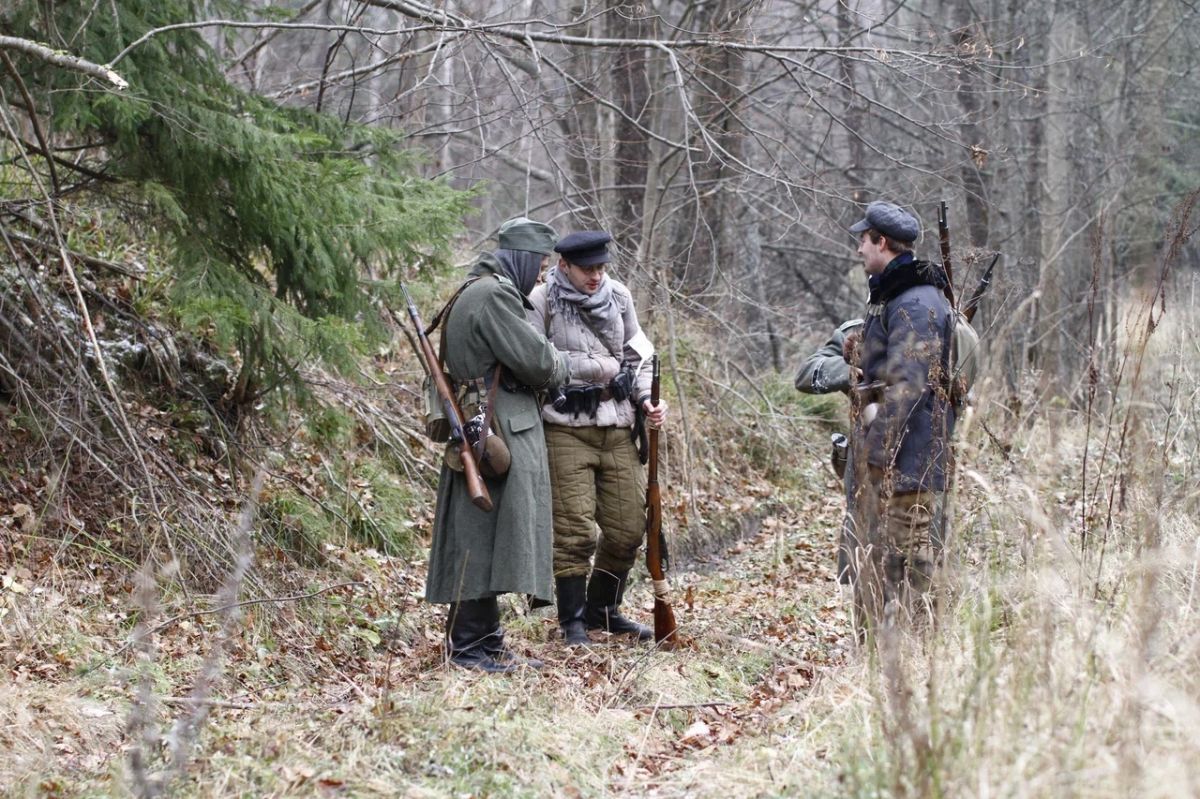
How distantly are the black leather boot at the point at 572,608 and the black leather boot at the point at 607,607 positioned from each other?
0.44 ft

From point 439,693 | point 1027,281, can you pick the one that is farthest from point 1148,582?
point 1027,281

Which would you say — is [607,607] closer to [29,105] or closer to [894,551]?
[894,551]

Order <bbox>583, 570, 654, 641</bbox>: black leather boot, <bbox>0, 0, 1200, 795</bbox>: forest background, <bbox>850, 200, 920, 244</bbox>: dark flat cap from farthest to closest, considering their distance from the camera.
A: 1. <bbox>583, 570, 654, 641</bbox>: black leather boot
2. <bbox>850, 200, 920, 244</bbox>: dark flat cap
3. <bbox>0, 0, 1200, 795</bbox>: forest background

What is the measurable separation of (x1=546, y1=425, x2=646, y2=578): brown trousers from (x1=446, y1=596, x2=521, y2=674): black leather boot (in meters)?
0.53

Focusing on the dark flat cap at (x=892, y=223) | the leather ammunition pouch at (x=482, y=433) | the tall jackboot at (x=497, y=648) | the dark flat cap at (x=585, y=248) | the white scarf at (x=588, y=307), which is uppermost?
the dark flat cap at (x=892, y=223)

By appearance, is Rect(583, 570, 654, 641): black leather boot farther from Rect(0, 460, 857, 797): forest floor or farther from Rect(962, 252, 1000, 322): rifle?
Rect(962, 252, 1000, 322): rifle

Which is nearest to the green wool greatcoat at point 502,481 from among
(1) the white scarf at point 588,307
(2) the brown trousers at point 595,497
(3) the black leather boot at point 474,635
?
(3) the black leather boot at point 474,635

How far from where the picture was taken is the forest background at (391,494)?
3.96 meters

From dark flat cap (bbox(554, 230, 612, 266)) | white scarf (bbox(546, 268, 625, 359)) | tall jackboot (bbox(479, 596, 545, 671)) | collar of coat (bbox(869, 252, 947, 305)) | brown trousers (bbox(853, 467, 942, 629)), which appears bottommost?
tall jackboot (bbox(479, 596, 545, 671))

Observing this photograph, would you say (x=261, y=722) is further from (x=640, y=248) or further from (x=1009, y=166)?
(x=1009, y=166)

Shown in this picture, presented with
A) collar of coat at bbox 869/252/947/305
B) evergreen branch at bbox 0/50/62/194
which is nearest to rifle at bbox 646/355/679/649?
collar of coat at bbox 869/252/947/305

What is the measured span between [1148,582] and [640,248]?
767 centimetres

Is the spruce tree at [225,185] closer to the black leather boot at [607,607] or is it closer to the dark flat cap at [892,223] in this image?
the black leather boot at [607,607]

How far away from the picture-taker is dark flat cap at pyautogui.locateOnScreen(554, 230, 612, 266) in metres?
6.18
